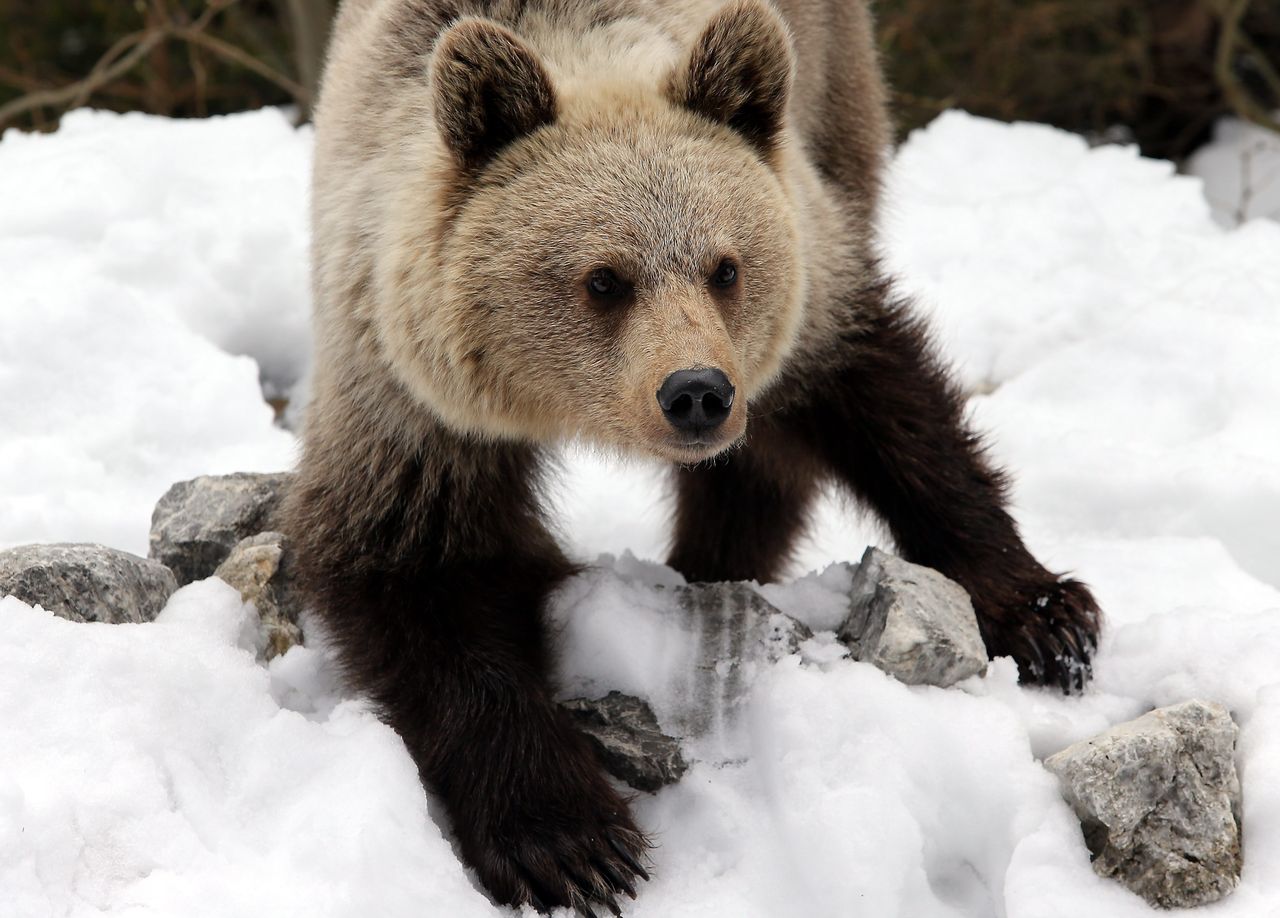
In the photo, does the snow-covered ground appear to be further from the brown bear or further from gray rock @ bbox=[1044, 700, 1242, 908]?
the brown bear

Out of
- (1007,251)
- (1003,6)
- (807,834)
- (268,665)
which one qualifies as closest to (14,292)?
(268,665)

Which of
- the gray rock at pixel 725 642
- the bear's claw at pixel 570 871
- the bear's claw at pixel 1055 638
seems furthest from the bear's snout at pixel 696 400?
the bear's claw at pixel 1055 638

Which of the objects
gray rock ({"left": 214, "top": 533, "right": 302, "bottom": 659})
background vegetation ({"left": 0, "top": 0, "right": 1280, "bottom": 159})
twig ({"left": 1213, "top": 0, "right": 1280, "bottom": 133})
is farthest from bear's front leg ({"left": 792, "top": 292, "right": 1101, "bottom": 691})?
twig ({"left": 1213, "top": 0, "right": 1280, "bottom": 133})

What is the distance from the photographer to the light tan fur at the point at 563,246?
11.8ft

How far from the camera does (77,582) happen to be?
3.71 m

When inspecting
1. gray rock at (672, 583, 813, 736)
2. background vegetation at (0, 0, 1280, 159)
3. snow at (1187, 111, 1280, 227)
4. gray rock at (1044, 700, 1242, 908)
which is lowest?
snow at (1187, 111, 1280, 227)

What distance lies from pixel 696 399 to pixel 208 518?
185cm

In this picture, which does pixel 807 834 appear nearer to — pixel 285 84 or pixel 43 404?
pixel 43 404

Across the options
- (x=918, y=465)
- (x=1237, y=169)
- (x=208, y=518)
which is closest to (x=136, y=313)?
(x=208, y=518)

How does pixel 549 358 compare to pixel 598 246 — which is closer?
pixel 598 246

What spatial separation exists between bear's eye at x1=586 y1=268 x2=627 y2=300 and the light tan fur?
2cm

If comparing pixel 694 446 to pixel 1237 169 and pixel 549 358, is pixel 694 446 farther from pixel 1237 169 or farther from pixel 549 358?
pixel 1237 169

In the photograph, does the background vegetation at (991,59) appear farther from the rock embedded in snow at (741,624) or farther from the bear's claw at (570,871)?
the bear's claw at (570,871)

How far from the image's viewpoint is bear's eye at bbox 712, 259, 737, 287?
12.0 feet
